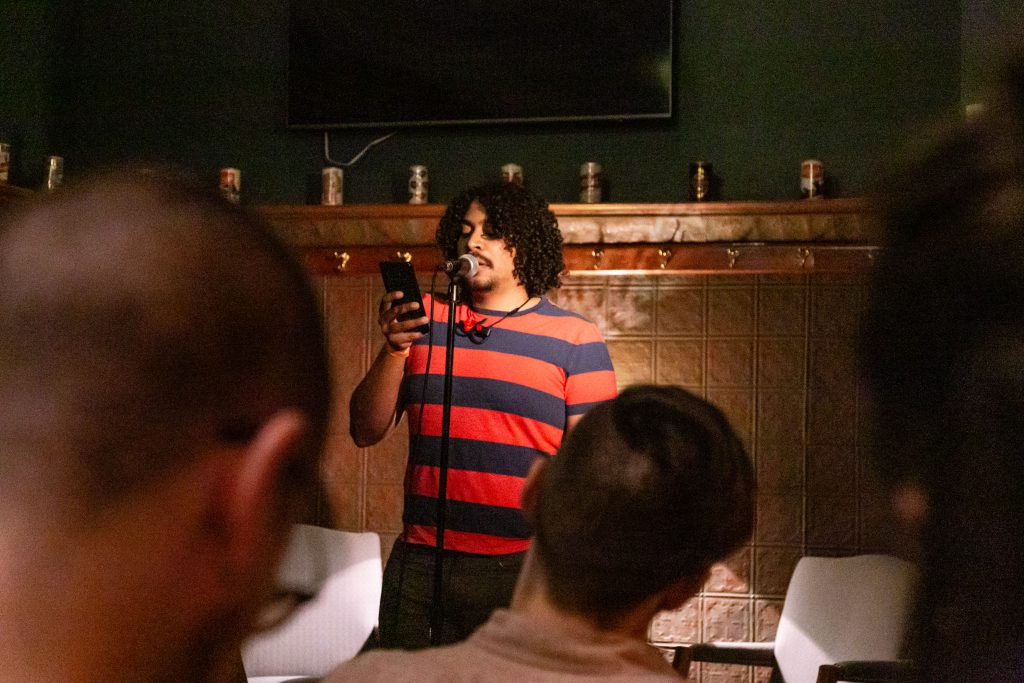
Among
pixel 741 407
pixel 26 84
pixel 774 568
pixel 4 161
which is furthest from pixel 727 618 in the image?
pixel 26 84

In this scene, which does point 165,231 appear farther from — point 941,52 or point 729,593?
point 941,52

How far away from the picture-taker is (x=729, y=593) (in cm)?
352

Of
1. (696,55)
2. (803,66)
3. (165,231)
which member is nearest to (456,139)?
(696,55)

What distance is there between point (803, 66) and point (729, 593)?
6.62ft

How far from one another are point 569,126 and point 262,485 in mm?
3456

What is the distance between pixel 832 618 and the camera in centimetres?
299

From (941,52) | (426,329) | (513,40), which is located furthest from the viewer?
(513,40)

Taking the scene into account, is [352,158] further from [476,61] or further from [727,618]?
[727,618]

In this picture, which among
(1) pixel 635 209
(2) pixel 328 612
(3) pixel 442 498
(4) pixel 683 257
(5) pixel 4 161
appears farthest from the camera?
(5) pixel 4 161

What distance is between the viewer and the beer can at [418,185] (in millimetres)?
3664

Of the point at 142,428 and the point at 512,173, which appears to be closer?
the point at 142,428

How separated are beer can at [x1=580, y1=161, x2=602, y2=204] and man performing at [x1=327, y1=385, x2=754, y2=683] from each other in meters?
2.44

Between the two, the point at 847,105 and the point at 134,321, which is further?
the point at 847,105

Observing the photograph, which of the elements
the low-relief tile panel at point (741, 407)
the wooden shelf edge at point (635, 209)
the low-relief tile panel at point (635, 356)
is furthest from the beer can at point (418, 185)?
the low-relief tile panel at point (741, 407)
